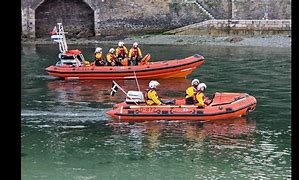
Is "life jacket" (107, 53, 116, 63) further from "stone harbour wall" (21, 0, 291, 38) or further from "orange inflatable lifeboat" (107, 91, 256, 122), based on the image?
"stone harbour wall" (21, 0, 291, 38)

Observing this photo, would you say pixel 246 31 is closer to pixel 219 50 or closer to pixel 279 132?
pixel 219 50

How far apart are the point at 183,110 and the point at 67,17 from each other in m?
23.1

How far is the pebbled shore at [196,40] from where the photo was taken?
3144 centimetres

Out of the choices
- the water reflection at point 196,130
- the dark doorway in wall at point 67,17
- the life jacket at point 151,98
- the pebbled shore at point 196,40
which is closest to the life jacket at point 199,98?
the water reflection at point 196,130

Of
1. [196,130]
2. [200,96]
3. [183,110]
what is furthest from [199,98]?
[196,130]

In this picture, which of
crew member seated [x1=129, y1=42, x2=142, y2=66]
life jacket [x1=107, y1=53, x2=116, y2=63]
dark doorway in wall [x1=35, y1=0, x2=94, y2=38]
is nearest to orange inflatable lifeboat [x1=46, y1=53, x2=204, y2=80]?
crew member seated [x1=129, y1=42, x2=142, y2=66]

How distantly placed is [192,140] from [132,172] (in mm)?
2815

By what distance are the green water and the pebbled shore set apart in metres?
9.56

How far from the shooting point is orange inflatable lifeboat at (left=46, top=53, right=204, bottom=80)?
21.8m

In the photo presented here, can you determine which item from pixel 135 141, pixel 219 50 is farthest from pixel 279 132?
pixel 219 50

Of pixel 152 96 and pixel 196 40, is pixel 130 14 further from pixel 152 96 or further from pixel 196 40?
pixel 152 96

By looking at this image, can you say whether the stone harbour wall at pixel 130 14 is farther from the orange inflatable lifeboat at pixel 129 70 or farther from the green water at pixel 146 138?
the orange inflatable lifeboat at pixel 129 70

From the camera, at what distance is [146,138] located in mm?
13438

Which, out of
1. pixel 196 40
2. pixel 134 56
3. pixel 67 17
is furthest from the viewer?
pixel 67 17
